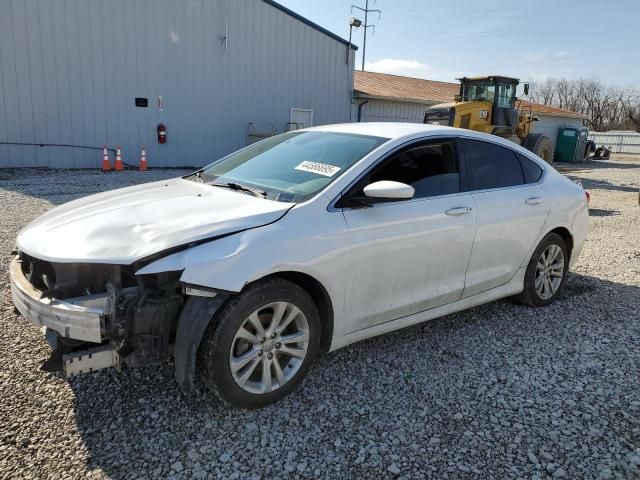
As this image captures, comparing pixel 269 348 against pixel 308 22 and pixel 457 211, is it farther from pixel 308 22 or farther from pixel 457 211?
pixel 308 22

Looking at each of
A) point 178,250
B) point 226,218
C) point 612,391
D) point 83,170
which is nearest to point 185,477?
point 178,250

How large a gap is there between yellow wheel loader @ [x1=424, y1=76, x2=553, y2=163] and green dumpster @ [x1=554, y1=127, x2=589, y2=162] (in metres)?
12.8

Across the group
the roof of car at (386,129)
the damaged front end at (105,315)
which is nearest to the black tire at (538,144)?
the roof of car at (386,129)

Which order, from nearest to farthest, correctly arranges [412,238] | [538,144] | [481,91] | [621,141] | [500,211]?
1. [412,238]
2. [500,211]
3. [481,91]
4. [538,144]
5. [621,141]

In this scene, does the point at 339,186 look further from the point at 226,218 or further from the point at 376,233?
the point at 226,218

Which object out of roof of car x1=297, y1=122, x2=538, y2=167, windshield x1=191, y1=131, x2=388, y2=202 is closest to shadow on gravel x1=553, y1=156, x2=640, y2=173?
roof of car x1=297, y1=122, x2=538, y2=167

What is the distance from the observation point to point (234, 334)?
267 cm

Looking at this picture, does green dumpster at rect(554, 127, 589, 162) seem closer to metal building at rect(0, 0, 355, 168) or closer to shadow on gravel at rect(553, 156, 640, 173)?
shadow on gravel at rect(553, 156, 640, 173)

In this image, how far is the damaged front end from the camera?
2502 mm

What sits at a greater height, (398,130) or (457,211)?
(398,130)

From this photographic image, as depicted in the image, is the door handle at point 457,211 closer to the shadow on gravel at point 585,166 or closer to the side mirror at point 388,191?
the side mirror at point 388,191

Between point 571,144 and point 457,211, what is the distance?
30.0 meters

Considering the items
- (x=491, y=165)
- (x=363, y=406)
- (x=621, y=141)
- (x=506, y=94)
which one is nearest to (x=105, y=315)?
(x=363, y=406)

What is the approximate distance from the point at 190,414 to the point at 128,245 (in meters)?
1.01
